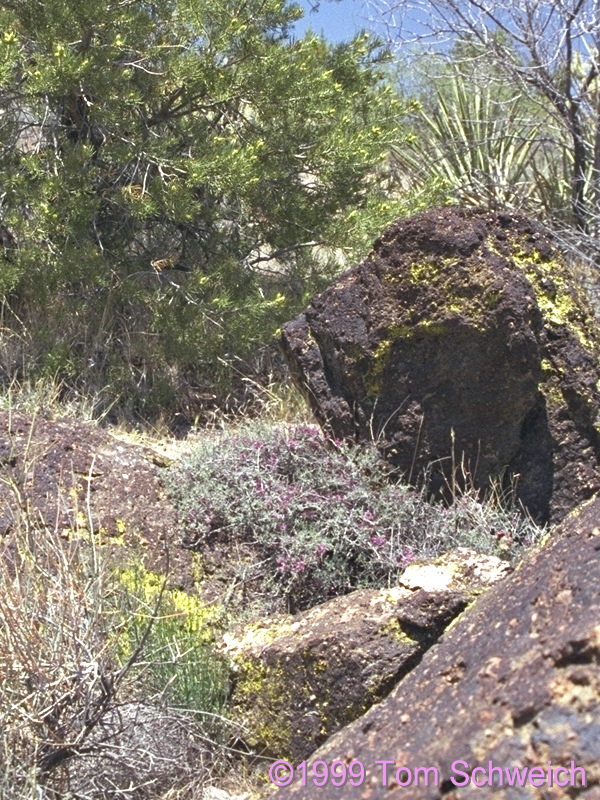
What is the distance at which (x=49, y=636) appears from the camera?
2924mm

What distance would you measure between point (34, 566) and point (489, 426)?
7.15 feet

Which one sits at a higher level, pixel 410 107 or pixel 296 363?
pixel 410 107

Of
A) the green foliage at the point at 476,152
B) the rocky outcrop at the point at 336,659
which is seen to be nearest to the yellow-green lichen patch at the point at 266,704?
the rocky outcrop at the point at 336,659

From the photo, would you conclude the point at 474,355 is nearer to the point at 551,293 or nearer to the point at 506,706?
the point at 551,293

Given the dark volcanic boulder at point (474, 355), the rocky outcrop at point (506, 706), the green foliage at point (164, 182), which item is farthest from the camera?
the green foliage at point (164, 182)

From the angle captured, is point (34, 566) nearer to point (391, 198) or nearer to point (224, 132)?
point (224, 132)

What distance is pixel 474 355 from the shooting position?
4.29m

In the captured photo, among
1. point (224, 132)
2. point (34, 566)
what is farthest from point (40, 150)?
point (34, 566)

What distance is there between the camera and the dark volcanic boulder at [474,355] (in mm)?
4242

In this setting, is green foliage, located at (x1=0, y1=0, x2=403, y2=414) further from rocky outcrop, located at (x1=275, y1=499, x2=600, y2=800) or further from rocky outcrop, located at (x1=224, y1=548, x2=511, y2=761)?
rocky outcrop, located at (x1=275, y1=499, x2=600, y2=800)

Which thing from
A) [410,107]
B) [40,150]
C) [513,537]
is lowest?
[513,537]

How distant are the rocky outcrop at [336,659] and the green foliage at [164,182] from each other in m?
3.06

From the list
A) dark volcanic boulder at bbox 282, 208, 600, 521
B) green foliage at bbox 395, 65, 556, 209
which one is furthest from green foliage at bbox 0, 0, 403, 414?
green foliage at bbox 395, 65, 556, 209

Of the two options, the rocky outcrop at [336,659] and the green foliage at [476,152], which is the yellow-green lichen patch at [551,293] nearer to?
the rocky outcrop at [336,659]
